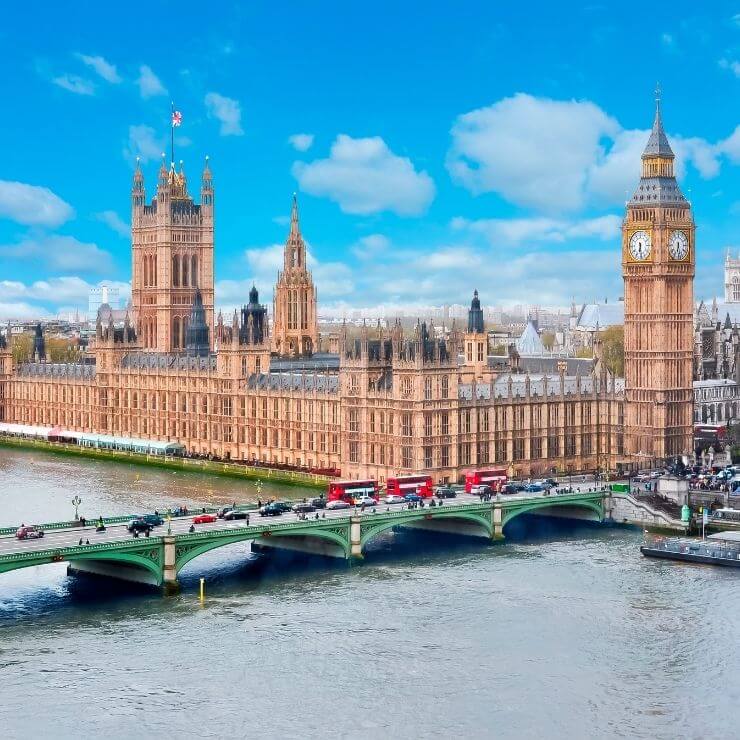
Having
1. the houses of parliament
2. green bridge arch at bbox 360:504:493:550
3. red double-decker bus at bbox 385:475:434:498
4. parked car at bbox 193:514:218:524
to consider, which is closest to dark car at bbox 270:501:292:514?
parked car at bbox 193:514:218:524

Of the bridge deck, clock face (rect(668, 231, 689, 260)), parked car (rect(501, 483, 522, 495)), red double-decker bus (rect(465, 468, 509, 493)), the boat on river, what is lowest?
the boat on river

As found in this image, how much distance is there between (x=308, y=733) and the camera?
57562mm

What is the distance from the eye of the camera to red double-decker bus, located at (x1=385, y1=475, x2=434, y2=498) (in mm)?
98000

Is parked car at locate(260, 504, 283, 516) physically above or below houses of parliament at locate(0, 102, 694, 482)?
below

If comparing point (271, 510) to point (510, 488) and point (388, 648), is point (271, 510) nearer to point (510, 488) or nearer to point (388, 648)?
point (510, 488)

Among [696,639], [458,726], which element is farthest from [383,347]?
[458,726]

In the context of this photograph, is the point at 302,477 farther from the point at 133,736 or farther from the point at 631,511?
the point at 133,736

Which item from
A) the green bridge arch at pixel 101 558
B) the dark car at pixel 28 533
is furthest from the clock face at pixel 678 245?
the dark car at pixel 28 533

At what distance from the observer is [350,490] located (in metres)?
97.6

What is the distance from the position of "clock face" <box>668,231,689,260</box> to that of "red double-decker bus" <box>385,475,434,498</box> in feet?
90.1

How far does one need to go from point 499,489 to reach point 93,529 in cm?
2774

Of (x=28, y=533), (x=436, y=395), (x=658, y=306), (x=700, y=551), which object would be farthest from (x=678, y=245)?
(x=28, y=533)

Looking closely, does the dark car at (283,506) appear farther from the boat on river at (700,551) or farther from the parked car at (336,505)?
the boat on river at (700,551)

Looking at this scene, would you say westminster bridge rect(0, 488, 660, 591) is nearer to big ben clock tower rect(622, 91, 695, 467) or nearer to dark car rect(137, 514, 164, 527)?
dark car rect(137, 514, 164, 527)
